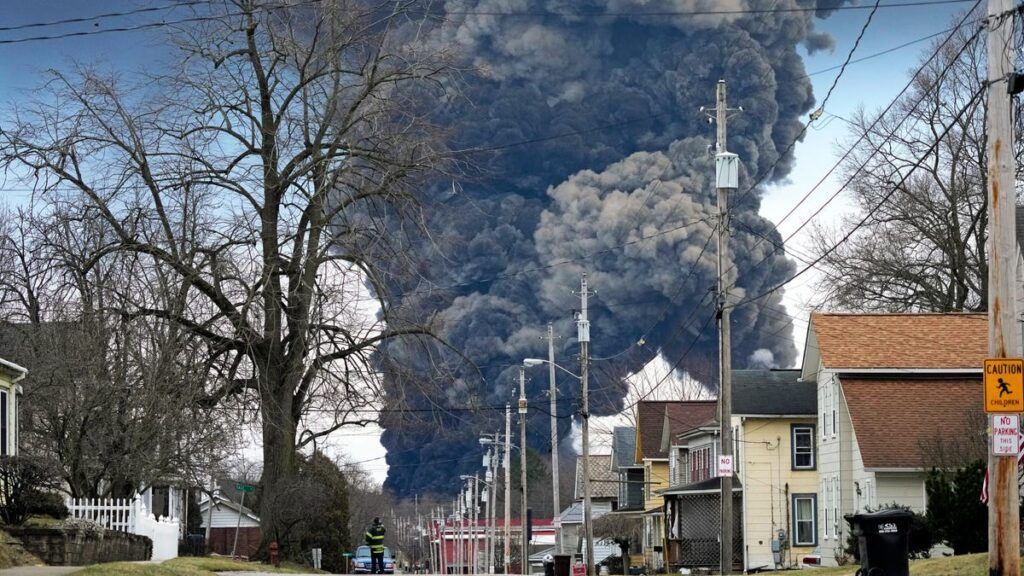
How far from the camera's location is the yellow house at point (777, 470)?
53500 mm

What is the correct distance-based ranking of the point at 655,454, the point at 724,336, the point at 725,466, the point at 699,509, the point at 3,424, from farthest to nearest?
the point at 655,454
the point at 699,509
the point at 724,336
the point at 725,466
the point at 3,424

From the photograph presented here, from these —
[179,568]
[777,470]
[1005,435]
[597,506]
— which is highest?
[1005,435]

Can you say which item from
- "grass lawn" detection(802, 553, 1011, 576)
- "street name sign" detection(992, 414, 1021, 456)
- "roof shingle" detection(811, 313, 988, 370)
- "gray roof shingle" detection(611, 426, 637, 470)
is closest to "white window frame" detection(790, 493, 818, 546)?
"roof shingle" detection(811, 313, 988, 370)

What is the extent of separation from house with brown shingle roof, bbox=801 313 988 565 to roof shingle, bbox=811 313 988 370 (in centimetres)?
3

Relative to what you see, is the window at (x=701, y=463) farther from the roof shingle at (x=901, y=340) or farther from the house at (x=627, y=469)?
the roof shingle at (x=901, y=340)

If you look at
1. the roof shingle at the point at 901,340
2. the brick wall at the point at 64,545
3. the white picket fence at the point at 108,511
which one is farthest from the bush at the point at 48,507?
the roof shingle at the point at 901,340

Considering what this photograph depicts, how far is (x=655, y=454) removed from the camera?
7919 centimetres

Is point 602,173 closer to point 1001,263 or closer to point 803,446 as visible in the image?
point 803,446

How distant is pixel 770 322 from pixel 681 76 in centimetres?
3577

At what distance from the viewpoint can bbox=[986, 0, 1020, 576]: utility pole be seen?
18.5 metres

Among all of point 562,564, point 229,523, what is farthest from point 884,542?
point 229,523

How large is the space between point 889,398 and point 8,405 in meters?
27.0

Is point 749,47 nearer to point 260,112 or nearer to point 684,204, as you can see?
point 684,204

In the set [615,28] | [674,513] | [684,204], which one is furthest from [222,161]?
[615,28]
